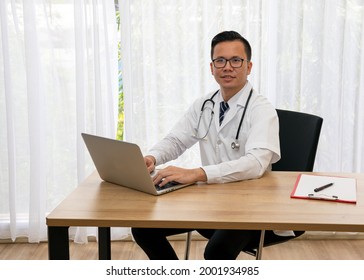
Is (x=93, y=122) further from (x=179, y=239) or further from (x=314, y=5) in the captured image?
(x=314, y=5)

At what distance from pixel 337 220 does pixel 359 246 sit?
6.03ft

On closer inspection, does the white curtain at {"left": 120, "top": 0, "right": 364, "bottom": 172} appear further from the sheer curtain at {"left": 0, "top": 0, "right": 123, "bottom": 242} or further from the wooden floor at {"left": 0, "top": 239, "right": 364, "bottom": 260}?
the wooden floor at {"left": 0, "top": 239, "right": 364, "bottom": 260}

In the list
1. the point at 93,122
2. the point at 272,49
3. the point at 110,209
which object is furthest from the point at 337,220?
the point at 93,122

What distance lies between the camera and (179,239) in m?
3.38

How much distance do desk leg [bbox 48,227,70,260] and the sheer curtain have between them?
1555mm

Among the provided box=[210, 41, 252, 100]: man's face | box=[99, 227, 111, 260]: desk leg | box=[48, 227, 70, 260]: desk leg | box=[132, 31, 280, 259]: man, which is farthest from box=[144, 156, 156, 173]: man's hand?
box=[48, 227, 70, 260]: desk leg

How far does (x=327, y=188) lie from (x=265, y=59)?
1.44 meters

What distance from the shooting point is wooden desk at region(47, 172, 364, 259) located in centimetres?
156

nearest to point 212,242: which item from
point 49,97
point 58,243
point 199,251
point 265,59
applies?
point 58,243

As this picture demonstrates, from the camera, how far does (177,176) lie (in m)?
1.89

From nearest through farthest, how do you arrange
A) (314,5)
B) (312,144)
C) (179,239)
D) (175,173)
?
(175,173)
(312,144)
(314,5)
(179,239)

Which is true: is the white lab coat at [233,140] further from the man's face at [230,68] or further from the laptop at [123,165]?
the laptop at [123,165]

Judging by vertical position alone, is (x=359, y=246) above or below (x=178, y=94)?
below

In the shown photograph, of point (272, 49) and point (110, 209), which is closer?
point (110, 209)
